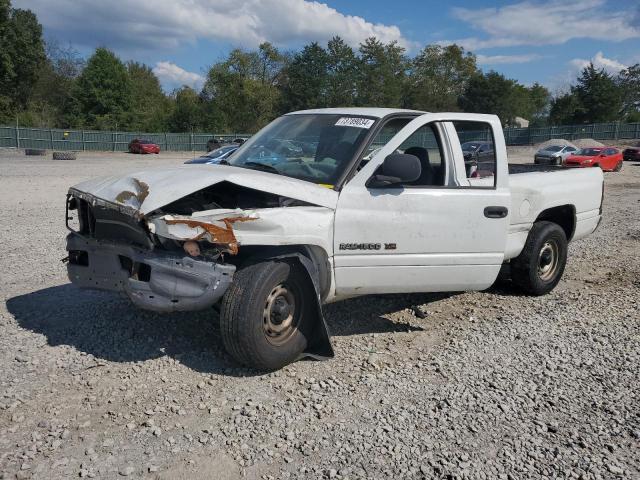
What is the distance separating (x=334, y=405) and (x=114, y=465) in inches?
55.3

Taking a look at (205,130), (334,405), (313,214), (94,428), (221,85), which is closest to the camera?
(94,428)

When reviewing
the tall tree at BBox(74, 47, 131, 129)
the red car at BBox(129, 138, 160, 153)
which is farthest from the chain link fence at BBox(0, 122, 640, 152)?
the tall tree at BBox(74, 47, 131, 129)

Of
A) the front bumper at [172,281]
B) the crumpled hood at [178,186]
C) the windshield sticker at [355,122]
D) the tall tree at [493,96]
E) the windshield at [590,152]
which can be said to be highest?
the tall tree at [493,96]

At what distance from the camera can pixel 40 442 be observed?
319 centimetres

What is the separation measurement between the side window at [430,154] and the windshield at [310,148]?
1.89ft

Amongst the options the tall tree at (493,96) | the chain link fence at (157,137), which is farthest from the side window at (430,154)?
the tall tree at (493,96)

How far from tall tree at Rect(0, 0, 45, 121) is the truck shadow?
6223 centimetres

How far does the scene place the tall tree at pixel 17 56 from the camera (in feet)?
192

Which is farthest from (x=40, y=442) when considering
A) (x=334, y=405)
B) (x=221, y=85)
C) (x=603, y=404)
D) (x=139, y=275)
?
(x=221, y=85)

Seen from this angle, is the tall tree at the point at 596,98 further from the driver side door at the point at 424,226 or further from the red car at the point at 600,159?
the driver side door at the point at 424,226

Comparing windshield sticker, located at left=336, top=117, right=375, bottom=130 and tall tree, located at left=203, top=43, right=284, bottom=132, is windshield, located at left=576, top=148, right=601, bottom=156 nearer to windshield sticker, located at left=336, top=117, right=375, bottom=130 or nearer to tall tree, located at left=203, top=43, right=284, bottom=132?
windshield sticker, located at left=336, top=117, right=375, bottom=130

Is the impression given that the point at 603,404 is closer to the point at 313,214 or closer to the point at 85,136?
the point at 313,214

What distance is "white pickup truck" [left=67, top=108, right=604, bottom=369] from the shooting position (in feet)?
12.4

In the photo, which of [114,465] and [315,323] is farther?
[315,323]
